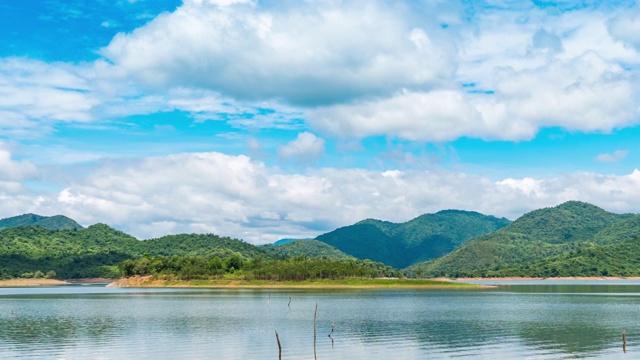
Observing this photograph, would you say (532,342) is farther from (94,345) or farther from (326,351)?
(94,345)

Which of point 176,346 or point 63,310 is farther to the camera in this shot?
point 63,310

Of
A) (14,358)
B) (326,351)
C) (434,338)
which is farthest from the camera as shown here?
(434,338)

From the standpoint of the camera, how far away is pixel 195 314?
112m

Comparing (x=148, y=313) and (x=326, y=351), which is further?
(x=148, y=313)

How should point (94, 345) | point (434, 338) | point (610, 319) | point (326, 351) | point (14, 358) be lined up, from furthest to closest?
point (610, 319), point (434, 338), point (94, 345), point (326, 351), point (14, 358)

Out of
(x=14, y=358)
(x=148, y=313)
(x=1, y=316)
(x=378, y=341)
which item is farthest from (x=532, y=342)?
(x=1, y=316)

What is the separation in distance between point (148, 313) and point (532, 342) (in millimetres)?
70961

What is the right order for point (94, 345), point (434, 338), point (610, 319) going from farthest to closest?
point (610, 319) < point (434, 338) < point (94, 345)

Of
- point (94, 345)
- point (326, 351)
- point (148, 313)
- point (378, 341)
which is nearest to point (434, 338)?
point (378, 341)

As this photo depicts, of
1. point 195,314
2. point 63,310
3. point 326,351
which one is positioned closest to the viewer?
point 326,351

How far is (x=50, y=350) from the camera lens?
65.8 meters

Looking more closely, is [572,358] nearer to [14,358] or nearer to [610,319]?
[610,319]

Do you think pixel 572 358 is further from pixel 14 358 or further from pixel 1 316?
pixel 1 316

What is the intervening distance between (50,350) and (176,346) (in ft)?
42.4
